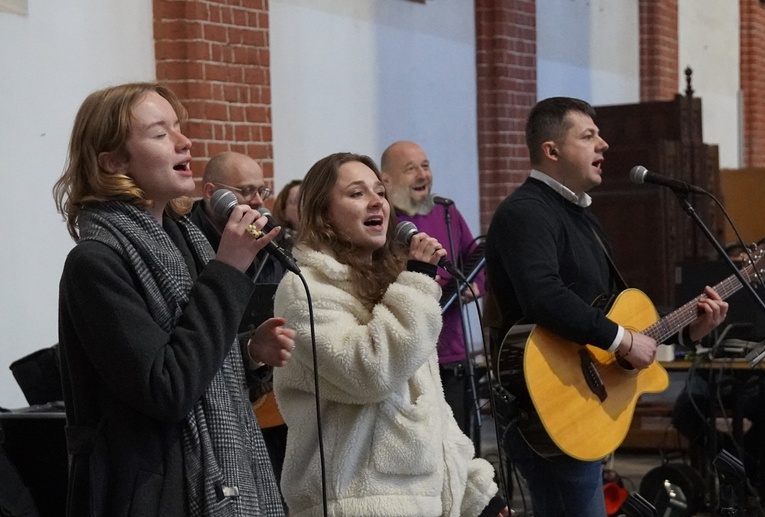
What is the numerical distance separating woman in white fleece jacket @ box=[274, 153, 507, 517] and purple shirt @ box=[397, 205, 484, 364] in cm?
231

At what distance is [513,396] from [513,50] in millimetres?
5379

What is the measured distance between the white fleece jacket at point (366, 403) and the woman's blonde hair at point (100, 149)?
0.61m

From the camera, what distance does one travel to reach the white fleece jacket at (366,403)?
2818 mm

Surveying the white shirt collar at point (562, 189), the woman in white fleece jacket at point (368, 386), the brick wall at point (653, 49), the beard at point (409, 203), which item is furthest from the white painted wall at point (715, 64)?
the woman in white fleece jacket at point (368, 386)

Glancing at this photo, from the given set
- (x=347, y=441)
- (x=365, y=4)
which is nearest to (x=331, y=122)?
(x=365, y=4)

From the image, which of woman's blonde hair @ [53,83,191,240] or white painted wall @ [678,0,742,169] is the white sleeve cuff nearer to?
woman's blonde hair @ [53,83,191,240]

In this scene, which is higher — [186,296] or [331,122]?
[331,122]

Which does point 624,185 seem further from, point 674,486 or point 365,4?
point 674,486

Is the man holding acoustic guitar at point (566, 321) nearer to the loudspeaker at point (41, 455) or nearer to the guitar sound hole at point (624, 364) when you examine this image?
the guitar sound hole at point (624, 364)

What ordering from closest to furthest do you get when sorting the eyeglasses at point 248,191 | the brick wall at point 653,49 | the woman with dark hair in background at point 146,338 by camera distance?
the woman with dark hair in background at point 146,338, the eyeglasses at point 248,191, the brick wall at point 653,49

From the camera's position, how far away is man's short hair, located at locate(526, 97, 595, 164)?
14.0ft

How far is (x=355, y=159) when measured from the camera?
3174 mm

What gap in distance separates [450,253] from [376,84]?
2269 mm

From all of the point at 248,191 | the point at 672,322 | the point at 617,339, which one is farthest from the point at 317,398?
the point at 248,191
